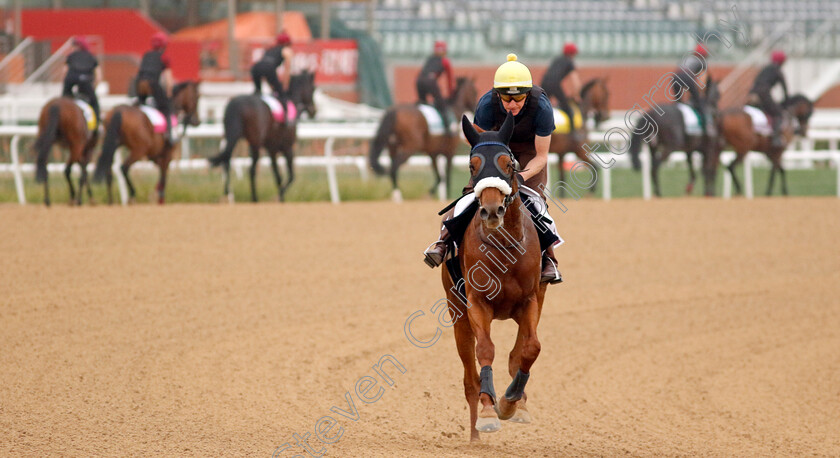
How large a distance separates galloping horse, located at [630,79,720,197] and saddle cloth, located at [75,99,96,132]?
904 centimetres

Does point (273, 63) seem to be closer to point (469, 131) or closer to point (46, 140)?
point (46, 140)

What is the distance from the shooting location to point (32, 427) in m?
6.10

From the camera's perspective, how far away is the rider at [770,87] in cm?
2025

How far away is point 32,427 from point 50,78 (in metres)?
18.5

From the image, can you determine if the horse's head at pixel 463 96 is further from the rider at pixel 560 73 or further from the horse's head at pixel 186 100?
the horse's head at pixel 186 100

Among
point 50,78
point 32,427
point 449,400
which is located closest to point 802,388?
point 449,400

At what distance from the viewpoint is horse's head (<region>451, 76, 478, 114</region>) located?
747 inches

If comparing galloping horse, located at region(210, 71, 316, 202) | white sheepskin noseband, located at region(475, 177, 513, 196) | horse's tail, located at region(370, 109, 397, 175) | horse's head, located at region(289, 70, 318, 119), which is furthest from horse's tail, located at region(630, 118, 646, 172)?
white sheepskin noseband, located at region(475, 177, 513, 196)

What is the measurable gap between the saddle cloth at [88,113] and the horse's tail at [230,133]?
1801mm

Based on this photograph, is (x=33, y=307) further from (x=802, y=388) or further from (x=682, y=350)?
(x=802, y=388)

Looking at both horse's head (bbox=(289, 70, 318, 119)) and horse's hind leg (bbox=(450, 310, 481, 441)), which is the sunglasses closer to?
horse's hind leg (bbox=(450, 310, 481, 441))

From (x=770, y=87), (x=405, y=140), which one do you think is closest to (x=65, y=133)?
(x=405, y=140)

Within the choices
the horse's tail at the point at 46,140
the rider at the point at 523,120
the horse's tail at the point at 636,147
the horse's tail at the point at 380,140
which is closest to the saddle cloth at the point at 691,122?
the horse's tail at the point at 636,147

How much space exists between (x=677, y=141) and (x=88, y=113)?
33.0ft
